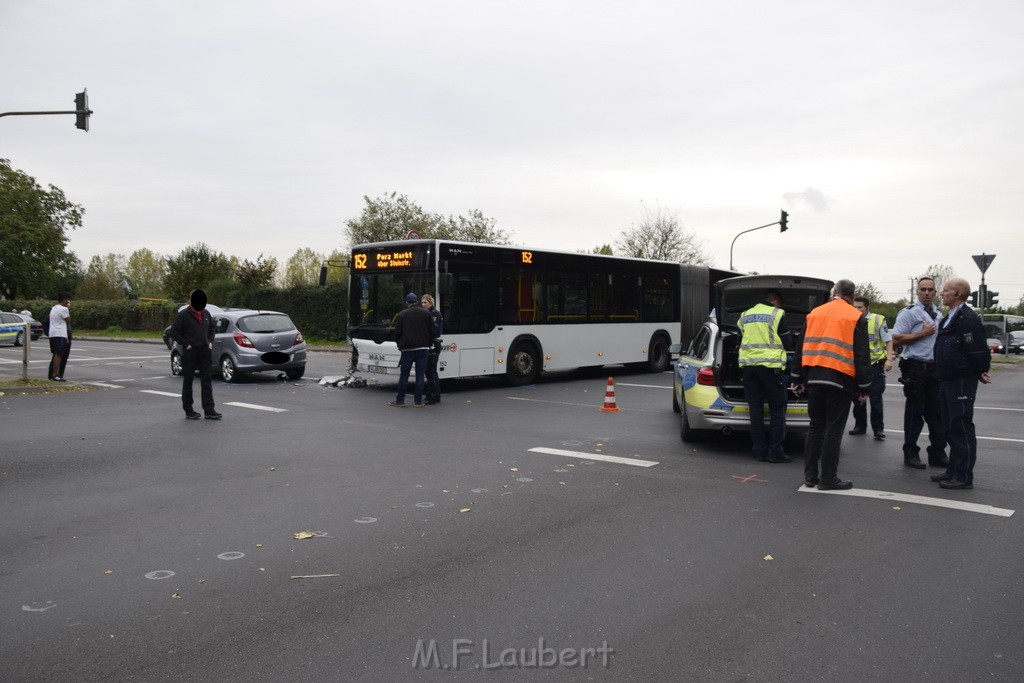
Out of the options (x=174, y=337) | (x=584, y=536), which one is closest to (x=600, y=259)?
(x=174, y=337)

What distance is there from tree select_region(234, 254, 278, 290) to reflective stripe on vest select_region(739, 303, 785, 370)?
36888 millimetres

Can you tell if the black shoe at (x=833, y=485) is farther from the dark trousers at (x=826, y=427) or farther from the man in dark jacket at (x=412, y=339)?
the man in dark jacket at (x=412, y=339)

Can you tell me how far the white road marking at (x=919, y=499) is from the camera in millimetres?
6402

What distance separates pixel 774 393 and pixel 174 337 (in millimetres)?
8250

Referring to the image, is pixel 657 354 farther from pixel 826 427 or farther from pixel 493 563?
pixel 493 563

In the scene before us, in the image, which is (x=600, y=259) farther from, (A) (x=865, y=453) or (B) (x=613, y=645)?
(B) (x=613, y=645)

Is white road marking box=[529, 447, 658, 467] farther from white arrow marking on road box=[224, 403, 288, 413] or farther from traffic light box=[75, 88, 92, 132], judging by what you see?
traffic light box=[75, 88, 92, 132]

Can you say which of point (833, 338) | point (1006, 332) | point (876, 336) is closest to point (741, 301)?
point (876, 336)

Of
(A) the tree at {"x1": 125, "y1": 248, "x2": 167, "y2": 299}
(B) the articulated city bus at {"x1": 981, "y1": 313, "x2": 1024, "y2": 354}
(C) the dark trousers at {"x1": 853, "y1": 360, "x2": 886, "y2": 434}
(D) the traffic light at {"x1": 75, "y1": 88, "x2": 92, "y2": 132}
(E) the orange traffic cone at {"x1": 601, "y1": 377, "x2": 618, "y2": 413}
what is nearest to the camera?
(C) the dark trousers at {"x1": 853, "y1": 360, "x2": 886, "y2": 434}

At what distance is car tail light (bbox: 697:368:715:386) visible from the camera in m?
9.23

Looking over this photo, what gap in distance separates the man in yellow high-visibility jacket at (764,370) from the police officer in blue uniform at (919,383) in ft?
3.93

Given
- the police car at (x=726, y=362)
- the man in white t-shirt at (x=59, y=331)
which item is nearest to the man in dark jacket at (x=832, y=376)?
the police car at (x=726, y=362)

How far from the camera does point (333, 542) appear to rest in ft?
18.1

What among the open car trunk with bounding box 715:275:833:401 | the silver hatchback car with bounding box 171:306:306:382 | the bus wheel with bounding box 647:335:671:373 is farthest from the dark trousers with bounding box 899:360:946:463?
the silver hatchback car with bounding box 171:306:306:382
